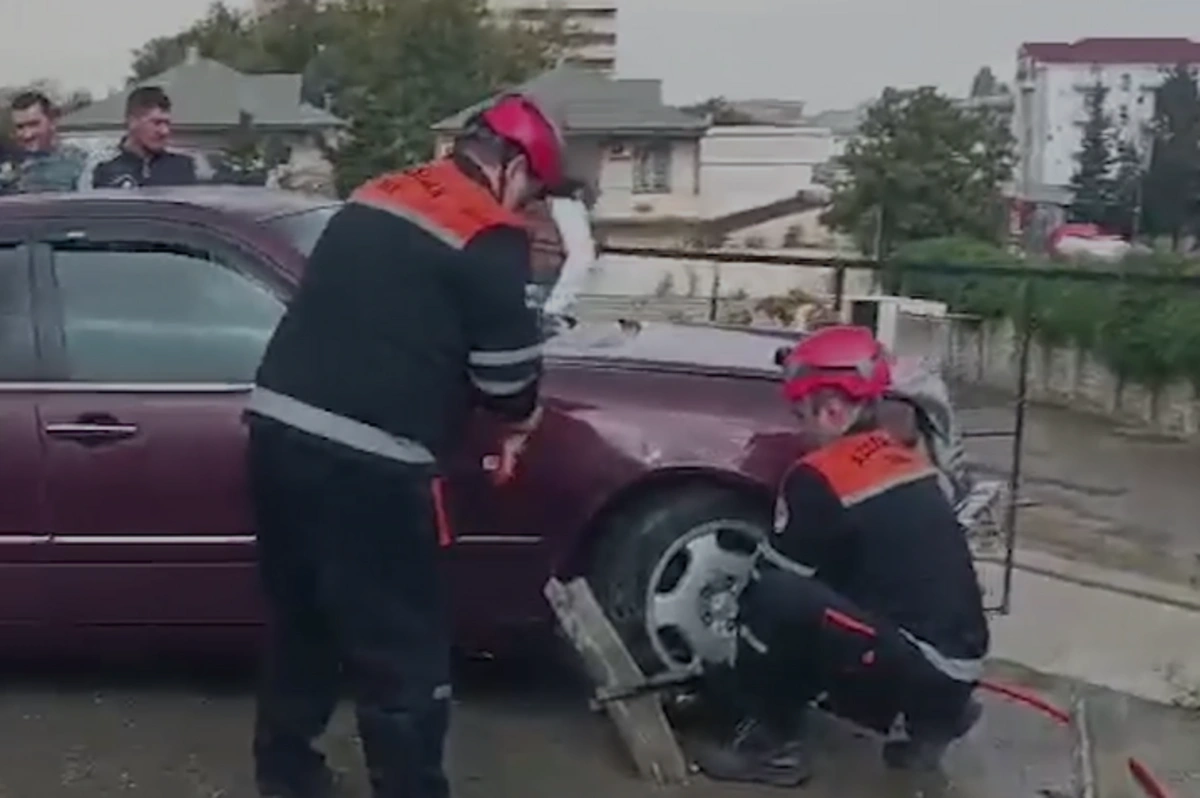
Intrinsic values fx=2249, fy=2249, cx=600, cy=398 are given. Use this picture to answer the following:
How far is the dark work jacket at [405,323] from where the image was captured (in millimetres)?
4691

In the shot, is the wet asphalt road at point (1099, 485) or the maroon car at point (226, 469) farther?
the wet asphalt road at point (1099, 485)

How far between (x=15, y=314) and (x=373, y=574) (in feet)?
6.08

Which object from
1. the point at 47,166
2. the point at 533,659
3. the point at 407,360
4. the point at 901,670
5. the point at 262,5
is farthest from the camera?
the point at 262,5

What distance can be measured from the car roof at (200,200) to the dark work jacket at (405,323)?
1.48 m

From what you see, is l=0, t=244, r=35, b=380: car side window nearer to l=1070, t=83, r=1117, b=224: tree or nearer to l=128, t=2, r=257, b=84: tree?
l=1070, t=83, r=1117, b=224: tree

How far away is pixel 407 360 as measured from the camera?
470cm

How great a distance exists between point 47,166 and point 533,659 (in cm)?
370

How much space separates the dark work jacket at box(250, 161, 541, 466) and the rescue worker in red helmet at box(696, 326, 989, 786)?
89 centimetres

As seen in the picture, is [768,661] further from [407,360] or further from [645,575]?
[407,360]

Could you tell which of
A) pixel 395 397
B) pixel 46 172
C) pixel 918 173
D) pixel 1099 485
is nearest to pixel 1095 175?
pixel 918 173

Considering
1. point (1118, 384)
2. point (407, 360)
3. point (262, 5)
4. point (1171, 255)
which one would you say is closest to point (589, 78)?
point (262, 5)

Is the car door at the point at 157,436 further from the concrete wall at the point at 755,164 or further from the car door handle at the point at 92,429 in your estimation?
the concrete wall at the point at 755,164

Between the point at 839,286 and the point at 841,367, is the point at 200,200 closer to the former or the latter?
the point at 841,367

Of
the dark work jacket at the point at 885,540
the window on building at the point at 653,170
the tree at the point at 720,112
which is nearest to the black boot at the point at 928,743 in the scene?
the dark work jacket at the point at 885,540
